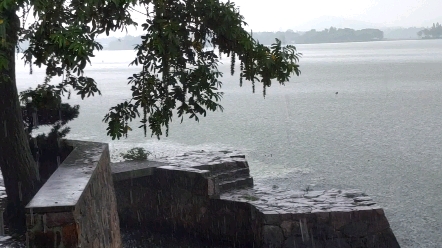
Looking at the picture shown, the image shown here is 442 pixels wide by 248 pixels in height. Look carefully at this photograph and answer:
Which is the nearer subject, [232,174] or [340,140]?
[232,174]

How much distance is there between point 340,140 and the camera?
3359 centimetres

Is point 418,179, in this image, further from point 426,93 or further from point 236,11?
point 426,93

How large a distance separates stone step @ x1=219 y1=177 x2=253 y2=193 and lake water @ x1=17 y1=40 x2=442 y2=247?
3386mm

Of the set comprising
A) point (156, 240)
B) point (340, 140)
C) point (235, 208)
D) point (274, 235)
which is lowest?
point (340, 140)

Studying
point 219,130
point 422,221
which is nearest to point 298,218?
point 422,221

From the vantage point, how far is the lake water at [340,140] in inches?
787

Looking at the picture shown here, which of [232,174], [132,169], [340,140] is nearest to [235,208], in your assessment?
[232,174]

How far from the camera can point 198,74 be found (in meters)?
9.91

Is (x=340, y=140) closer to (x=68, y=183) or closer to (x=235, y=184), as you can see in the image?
(x=235, y=184)

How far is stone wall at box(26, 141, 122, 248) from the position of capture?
18.0 ft

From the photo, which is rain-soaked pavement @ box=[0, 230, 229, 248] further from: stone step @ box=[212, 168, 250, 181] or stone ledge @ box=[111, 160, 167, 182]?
stone step @ box=[212, 168, 250, 181]

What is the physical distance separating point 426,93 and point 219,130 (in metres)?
29.2

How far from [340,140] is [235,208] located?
2164cm

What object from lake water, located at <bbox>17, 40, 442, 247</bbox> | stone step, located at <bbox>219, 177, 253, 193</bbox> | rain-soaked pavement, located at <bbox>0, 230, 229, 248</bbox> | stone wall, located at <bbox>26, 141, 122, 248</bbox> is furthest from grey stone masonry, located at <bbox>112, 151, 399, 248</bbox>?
stone wall, located at <bbox>26, 141, 122, 248</bbox>
